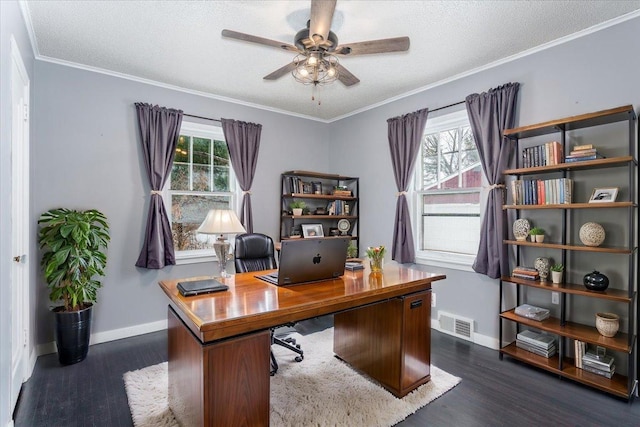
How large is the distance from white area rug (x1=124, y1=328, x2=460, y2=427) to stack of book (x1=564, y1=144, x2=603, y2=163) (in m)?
1.95

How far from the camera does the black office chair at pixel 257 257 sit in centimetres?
287

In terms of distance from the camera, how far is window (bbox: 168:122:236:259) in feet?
12.5

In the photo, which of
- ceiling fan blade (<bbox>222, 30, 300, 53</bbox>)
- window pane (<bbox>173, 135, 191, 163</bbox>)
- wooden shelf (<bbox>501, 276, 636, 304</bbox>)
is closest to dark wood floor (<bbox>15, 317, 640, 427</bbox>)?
wooden shelf (<bbox>501, 276, 636, 304</bbox>)

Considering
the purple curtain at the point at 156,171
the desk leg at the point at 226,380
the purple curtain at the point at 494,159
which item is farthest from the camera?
the purple curtain at the point at 156,171

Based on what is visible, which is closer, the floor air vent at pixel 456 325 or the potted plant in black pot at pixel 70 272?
the potted plant in black pot at pixel 70 272

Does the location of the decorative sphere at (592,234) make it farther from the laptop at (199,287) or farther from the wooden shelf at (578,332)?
the laptop at (199,287)

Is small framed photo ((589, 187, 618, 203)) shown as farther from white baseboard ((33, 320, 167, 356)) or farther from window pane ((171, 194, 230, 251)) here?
white baseboard ((33, 320, 167, 356))

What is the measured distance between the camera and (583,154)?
244cm

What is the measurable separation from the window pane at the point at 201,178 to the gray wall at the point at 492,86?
1.98 metres

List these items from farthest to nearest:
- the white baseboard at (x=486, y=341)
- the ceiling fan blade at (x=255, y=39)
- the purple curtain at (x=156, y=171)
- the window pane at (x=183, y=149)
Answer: the window pane at (x=183, y=149) → the purple curtain at (x=156, y=171) → the white baseboard at (x=486, y=341) → the ceiling fan blade at (x=255, y=39)

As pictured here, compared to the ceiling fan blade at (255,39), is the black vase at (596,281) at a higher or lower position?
lower

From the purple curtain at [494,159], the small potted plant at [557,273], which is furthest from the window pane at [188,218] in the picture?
the small potted plant at [557,273]

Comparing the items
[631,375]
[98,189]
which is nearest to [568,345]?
[631,375]

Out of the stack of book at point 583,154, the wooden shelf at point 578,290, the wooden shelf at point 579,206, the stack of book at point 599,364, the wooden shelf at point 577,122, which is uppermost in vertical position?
the wooden shelf at point 577,122
